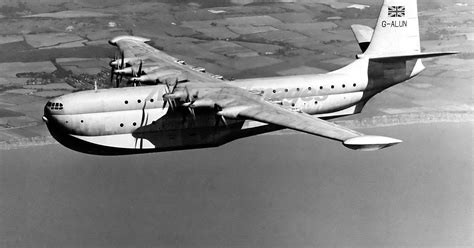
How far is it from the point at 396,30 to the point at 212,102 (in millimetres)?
14951

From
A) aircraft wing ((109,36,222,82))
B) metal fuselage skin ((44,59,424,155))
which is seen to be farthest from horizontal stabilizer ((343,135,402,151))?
aircraft wing ((109,36,222,82))

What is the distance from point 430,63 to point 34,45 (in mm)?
45413

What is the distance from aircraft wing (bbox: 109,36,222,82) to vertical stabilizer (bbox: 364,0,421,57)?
11.1 metres

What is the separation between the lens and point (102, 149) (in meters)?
30.1

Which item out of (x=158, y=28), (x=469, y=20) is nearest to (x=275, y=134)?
(x=158, y=28)

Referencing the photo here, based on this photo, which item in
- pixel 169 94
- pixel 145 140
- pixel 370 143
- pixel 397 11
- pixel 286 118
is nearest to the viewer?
pixel 370 143

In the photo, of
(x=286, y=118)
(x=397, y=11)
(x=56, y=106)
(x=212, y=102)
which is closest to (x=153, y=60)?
(x=56, y=106)

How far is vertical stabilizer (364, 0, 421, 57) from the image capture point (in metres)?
35.9

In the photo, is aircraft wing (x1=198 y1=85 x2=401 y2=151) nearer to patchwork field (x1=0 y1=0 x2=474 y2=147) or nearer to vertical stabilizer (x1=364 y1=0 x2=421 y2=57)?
vertical stabilizer (x1=364 y1=0 x2=421 y2=57)

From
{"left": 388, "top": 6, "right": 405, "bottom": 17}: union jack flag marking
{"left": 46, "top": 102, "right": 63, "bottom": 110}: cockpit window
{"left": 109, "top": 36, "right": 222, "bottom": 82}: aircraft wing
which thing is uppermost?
{"left": 388, "top": 6, "right": 405, "bottom": 17}: union jack flag marking

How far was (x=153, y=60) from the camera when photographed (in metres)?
35.5

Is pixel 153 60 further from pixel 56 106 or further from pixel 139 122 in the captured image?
pixel 56 106

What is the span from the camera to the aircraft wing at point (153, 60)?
32.9 metres

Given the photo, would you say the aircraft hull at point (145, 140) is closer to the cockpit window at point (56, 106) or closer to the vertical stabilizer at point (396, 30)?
A: the cockpit window at point (56, 106)
